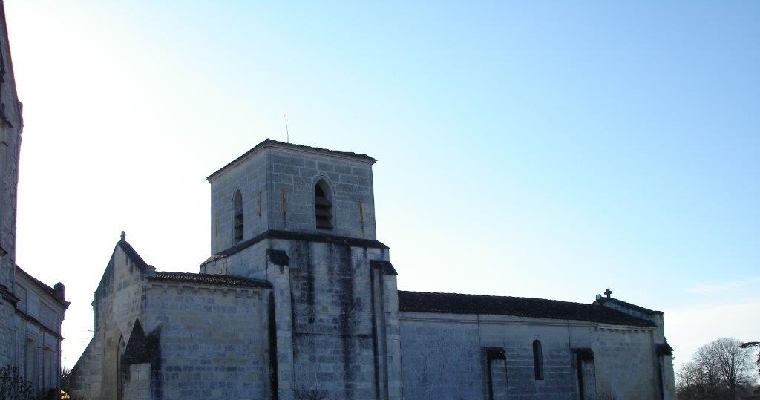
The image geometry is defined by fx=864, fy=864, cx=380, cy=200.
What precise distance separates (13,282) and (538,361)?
19756 mm

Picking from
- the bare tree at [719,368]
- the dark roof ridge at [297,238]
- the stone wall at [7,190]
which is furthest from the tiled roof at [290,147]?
the bare tree at [719,368]

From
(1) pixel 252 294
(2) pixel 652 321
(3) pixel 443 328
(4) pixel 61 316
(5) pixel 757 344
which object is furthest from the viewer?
(5) pixel 757 344

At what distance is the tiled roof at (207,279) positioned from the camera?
2461 centimetres

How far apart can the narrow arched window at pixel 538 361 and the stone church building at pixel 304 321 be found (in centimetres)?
5

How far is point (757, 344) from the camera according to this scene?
49.6 m

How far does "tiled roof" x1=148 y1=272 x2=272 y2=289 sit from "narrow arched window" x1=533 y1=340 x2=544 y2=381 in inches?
486

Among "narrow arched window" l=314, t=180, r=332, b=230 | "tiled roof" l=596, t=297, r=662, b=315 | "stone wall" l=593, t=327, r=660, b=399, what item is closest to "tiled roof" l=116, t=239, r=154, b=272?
"narrow arched window" l=314, t=180, r=332, b=230

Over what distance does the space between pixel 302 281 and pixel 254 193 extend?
3681 mm

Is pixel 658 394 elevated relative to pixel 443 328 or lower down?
lower down

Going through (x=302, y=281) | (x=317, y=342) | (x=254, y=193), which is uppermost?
(x=254, y=193)

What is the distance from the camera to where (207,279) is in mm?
25656

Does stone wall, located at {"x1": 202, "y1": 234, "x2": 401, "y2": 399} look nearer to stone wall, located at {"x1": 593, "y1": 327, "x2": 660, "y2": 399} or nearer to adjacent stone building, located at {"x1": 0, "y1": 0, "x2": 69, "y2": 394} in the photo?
adjacent stone building, located at {"x1": 0, "y1": 0, "x2": 69, "y2": 394}

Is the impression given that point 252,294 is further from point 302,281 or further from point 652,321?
point 652,321

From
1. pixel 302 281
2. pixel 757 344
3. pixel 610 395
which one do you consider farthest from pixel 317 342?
pixel 757 344
